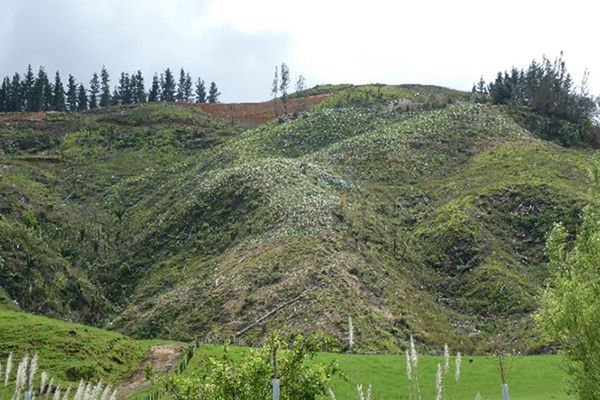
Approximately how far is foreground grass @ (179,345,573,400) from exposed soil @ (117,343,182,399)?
147 centimetres

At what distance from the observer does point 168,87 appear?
15875 cm

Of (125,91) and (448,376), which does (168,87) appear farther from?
(448,376)

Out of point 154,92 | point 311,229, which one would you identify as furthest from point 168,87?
point 311,229

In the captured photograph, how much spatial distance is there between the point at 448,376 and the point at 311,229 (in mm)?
20597

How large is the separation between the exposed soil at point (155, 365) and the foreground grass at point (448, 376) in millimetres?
1467

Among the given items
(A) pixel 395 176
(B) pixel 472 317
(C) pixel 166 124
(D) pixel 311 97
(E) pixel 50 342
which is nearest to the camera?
(E) pixel 50 342

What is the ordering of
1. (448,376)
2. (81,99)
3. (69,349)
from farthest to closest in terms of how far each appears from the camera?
1. (81,99)
2. (448,376)
3. (69,349)

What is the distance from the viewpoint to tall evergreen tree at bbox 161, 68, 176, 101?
6216 inches

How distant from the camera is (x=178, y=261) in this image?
5859 cm

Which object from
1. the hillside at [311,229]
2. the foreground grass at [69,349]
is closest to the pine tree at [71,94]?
the hillside at [311,229]

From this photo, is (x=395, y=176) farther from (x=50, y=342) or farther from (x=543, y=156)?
(x=50, y=342)

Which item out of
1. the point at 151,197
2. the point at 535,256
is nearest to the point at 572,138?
the point at 535,256

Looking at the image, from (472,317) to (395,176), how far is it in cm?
2839

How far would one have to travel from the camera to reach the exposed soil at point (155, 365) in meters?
32.6
